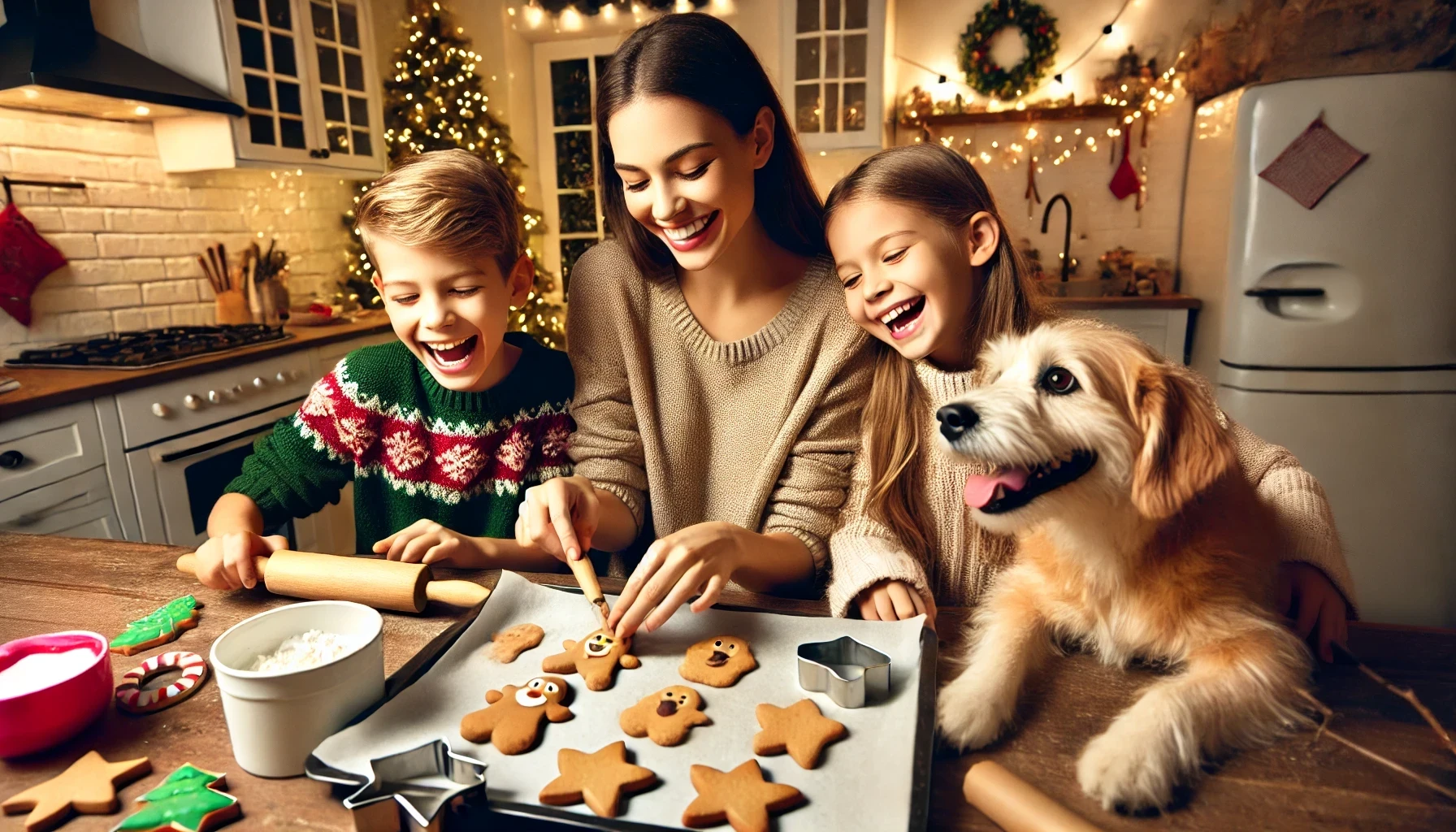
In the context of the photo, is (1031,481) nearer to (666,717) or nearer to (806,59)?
(666,717)

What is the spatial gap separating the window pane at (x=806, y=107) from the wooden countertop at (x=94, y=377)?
254 centimetres

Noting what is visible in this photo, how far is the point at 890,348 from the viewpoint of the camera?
121 centimetres

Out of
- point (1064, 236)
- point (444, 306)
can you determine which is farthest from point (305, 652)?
point (1064, 236)

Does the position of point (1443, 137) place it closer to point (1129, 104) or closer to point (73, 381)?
point (1129, 104)

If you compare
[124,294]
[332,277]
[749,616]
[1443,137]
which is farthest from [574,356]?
[332,277]

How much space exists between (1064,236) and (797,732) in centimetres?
414

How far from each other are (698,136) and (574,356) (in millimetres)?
512

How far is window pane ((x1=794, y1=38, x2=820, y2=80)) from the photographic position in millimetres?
4020

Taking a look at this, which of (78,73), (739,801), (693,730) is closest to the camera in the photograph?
(739,801)

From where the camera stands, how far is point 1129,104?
4.07 metres

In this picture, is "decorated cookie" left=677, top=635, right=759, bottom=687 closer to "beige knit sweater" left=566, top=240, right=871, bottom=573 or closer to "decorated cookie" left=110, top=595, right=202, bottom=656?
"beige knit sweater" left=566, top=240, right=871, bottom=573

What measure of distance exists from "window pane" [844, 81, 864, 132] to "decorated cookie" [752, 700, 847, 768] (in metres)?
3.80

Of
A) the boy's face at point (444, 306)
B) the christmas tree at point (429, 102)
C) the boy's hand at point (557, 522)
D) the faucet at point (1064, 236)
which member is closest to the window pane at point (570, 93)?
the christmas tree at point (429, 102)

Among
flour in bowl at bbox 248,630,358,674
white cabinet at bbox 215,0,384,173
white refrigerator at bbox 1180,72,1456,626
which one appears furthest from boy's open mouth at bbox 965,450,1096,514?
white cabinet at bbox 215,0,384,173
